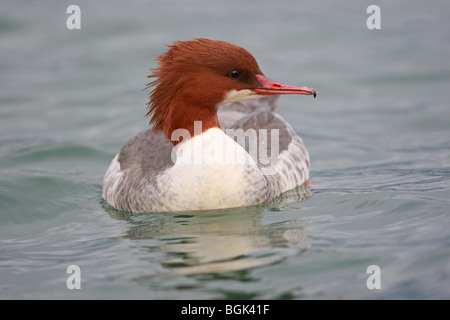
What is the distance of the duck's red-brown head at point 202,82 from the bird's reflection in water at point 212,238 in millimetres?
926

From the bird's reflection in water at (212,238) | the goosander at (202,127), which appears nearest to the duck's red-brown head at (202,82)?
the goosander at (202,127)

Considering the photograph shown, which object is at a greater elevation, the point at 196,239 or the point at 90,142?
the point at 90,142

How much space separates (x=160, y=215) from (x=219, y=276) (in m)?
1.74

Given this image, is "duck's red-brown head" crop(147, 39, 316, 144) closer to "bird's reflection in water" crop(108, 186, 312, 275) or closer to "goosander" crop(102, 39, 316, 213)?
"goosander" crop(102, 39, 316, 213)

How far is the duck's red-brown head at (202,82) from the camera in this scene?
7086mm

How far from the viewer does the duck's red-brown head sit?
7.09 m

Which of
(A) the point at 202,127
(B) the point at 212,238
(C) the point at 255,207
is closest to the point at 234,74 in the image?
(A) the point at 202,127

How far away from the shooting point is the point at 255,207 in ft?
→ 24.4

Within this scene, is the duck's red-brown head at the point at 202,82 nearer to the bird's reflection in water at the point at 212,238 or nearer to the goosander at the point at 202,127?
the goosander at the point at 202,127

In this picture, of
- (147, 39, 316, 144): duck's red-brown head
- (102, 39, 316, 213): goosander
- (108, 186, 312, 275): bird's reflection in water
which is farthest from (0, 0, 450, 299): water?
(147, 39, 316, 144): duck's red-brown head

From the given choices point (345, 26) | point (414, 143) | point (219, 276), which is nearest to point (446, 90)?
point (414, 143)
